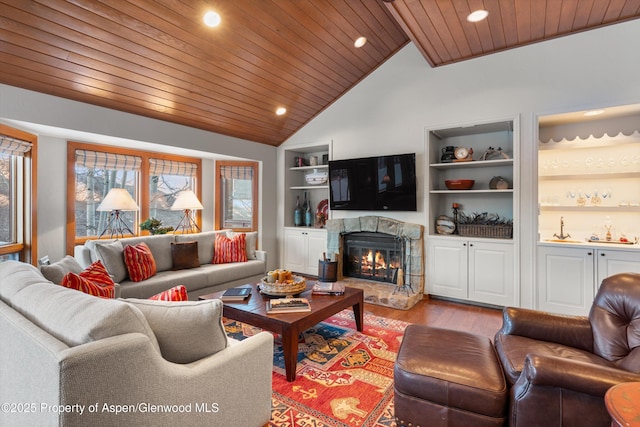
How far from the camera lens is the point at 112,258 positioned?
332cm

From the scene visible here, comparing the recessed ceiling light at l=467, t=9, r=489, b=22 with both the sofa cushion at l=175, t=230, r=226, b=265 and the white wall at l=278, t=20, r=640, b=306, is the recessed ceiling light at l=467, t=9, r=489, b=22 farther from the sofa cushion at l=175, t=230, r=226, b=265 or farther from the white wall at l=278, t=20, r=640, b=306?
the sofa cushion at l=175, t=230, r=226, b=265

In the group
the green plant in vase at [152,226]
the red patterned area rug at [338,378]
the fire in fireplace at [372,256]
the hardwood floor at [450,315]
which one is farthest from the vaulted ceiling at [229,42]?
the hardwood floor at [450,315]

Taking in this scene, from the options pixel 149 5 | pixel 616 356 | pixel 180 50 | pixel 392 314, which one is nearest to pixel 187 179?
pixel 180 50

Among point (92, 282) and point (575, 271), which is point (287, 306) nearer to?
point (92, 282)

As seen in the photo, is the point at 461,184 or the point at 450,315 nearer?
the point at 450,315

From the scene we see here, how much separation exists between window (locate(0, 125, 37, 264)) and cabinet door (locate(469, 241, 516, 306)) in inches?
197

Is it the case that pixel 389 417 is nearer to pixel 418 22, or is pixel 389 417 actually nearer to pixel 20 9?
pixel 418 22

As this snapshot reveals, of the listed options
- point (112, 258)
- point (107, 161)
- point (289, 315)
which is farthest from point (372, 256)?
point (107, 161)

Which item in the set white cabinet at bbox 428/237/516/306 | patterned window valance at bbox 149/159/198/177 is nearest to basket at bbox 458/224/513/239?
white cabinet at bbox 428/237/516/306

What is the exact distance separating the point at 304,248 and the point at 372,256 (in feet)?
4.02

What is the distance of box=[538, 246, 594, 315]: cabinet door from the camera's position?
10.8 ft

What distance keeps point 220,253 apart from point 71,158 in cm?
213

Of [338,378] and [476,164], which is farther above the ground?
[476,164]

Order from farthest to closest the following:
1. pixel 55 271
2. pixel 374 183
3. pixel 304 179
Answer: pixel 304 179, pixel 374 183, pixel 55 271
